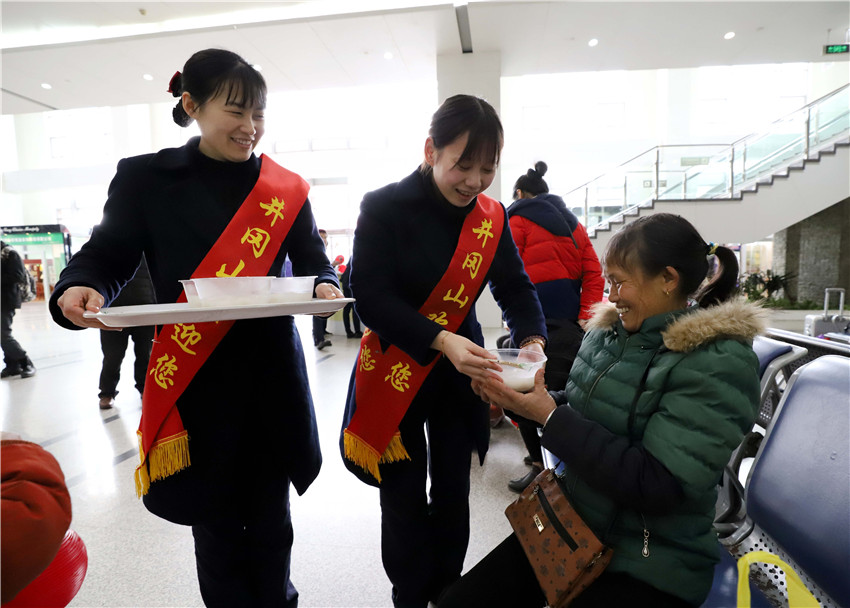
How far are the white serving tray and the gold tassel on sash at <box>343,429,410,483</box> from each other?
17.6 inches

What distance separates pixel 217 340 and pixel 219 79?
565mm

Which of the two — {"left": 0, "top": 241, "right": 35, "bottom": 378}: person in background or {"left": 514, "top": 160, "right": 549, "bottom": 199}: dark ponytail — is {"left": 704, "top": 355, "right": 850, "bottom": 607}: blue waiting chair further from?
{"left": 0, "top": 241, "right": 35, "bottom": 378}: person in background

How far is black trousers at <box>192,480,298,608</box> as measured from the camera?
110 centimetres

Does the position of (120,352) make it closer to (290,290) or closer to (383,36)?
(290,290)

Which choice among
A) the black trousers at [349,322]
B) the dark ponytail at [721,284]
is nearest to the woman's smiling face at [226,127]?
the dark ponytail at [721,284]

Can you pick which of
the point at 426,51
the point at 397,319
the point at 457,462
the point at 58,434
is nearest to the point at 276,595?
the point at 457,462

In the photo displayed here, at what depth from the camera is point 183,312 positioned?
2.45ft

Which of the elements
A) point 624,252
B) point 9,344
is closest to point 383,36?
point 9,344

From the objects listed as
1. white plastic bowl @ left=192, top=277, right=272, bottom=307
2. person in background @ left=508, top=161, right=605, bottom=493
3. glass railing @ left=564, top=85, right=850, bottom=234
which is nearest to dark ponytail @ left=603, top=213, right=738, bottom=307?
white plastic bowl @ left=192, top=277, right=272, bottom=307

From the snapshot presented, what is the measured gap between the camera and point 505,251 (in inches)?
51.3

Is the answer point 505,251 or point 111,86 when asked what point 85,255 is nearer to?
point 505,251

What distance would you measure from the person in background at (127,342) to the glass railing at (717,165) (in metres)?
7.13

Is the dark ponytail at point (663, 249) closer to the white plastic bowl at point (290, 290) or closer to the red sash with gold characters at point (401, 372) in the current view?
the red sash with gold characters at point (401, 372)

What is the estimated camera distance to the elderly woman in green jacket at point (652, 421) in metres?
0.82
